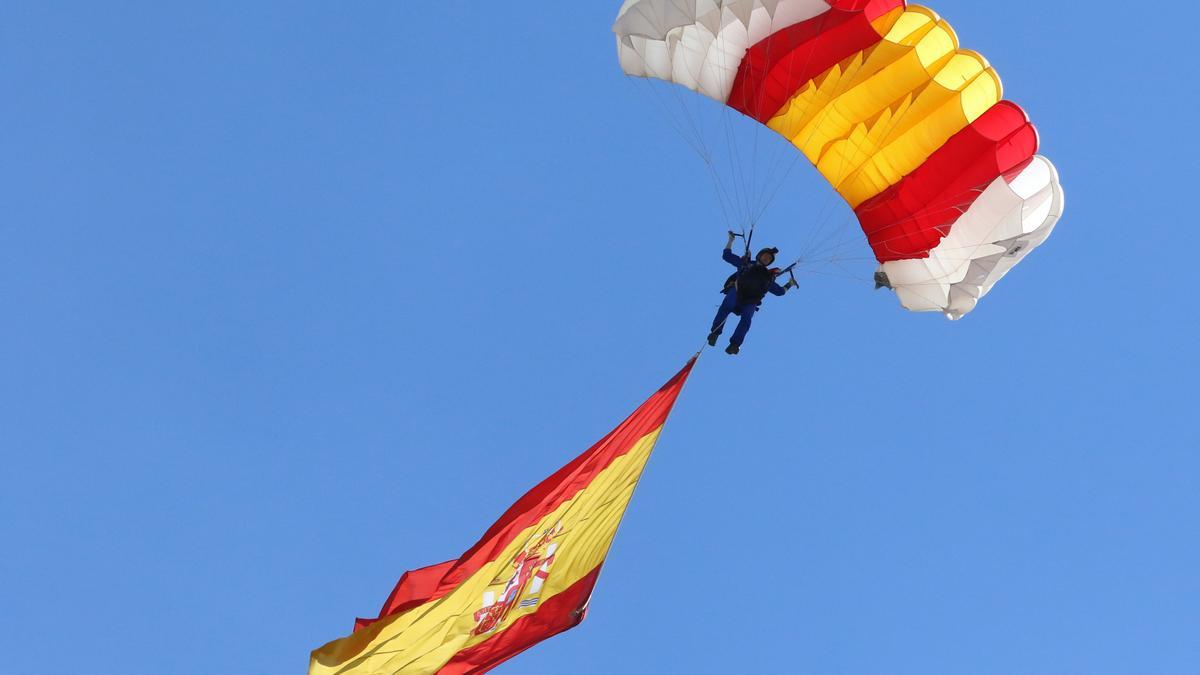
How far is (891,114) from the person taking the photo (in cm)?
1586

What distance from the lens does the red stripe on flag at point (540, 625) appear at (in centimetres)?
1392

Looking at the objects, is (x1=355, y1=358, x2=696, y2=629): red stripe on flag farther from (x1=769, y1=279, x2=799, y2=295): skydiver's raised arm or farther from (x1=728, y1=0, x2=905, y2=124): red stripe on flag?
(x1=728, y1=0, x2=905, y2=124): red stripe on flag

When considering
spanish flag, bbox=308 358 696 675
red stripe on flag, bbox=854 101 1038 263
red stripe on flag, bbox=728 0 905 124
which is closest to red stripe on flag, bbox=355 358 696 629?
spanish flag, bbox=308 358 696 675

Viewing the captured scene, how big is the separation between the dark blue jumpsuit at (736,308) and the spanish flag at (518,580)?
6.26ft

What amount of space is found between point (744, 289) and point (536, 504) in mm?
3942

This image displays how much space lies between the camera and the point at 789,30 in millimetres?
15766

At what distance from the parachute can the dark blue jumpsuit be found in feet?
4.78

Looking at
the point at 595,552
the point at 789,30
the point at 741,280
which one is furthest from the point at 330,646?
the point at 789,30

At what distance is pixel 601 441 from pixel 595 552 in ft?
3.66

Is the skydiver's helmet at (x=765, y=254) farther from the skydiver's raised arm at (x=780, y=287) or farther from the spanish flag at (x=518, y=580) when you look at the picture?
the spanish flag at (x=518, y=580)

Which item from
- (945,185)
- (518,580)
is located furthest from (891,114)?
(518,580)

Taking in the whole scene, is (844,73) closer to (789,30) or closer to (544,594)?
(789,30)

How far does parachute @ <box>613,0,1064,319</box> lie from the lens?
15.4 m

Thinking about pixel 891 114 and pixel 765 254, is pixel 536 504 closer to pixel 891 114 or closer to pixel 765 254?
pixel 765 254
